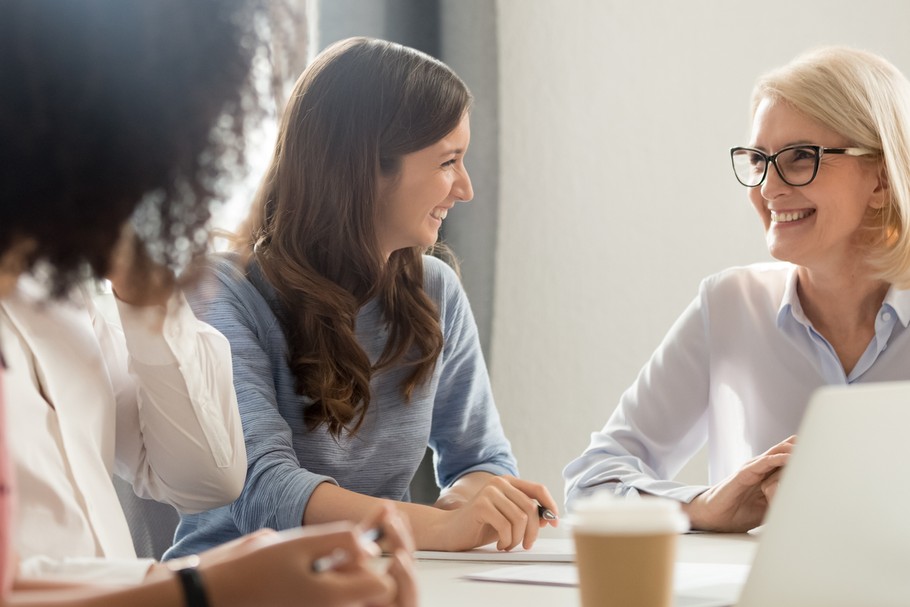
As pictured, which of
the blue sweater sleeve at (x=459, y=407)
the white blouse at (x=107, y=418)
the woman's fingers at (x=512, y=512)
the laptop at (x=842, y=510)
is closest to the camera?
the laptop at (x=842, y=510)

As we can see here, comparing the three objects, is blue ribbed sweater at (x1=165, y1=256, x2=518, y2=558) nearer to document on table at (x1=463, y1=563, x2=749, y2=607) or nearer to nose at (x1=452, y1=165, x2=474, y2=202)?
nose at (x1=452, y1=165, x2=474, y2=202)

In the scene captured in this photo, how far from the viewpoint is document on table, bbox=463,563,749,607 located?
0.92 metres

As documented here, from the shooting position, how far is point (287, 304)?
1692 mm

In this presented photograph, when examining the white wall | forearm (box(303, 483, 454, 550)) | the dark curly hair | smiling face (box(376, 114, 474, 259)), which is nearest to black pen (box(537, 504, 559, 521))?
forearm (box(303, 483, 454, 550))

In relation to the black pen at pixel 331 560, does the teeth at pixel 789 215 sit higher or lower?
higher

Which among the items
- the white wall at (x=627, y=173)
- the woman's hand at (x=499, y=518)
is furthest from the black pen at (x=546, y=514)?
the white wall at (x=627, y=173)

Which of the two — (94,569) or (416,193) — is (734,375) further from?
(94,569)

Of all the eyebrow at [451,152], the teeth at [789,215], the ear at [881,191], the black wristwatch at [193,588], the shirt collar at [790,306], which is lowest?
the shirt collar at [790,306]

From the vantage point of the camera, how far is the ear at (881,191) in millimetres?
1825

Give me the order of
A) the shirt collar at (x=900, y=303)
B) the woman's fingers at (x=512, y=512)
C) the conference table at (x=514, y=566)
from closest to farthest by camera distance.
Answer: the conference table at (x=514, y=566)
the woman's fingers at (x=512, y=512)
the shirt collar at (x=900, y=303)

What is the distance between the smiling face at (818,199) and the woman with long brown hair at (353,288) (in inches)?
21.9

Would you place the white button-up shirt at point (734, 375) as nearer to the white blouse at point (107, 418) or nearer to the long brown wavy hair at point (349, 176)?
the long brown wavy hair at point (349, 176)

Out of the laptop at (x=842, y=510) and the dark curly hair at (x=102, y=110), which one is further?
the laptop at (x=842, y=510)

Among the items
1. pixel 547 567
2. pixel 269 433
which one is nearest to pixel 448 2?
pixel 269 433
